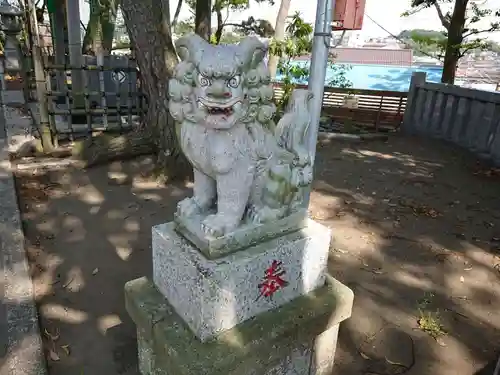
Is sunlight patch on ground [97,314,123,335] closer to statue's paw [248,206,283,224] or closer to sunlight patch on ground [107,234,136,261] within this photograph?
sunlight patch on ground [107,234,136,261]

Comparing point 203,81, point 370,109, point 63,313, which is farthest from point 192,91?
point 370,109

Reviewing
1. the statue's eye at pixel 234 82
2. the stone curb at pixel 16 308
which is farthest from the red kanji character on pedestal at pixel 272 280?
the stone curb at pixel 16 308

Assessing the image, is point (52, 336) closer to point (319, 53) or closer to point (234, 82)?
point (234, 82)

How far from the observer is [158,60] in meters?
4.33

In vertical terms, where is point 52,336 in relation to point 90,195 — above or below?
below

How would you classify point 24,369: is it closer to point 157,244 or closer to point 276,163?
point 157,244

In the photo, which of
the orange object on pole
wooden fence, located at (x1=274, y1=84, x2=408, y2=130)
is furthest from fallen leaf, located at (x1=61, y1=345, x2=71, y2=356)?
wooden fence, located at (x1=274, y1=84, x2=408, y2=130)

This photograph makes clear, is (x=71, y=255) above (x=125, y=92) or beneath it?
beneath

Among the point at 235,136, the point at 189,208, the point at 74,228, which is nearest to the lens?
the point at 235,136

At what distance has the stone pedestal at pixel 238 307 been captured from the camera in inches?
64.2

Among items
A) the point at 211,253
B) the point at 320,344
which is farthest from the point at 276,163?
the point at 320,344

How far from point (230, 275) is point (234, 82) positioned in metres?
0.75

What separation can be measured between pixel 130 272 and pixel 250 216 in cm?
169

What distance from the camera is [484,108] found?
6.63 meters
